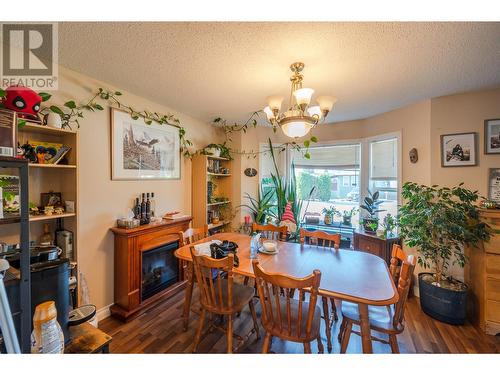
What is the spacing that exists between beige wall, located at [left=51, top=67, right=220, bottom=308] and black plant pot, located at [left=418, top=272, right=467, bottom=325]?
331 centimetres

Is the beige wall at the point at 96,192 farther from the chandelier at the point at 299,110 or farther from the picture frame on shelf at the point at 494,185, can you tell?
the picture frame on shelf at the point at 494,185

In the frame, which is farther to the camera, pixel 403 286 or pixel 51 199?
pixel 51 199

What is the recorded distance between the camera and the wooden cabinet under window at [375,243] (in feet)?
8.30

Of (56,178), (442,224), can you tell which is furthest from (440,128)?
(56,178)

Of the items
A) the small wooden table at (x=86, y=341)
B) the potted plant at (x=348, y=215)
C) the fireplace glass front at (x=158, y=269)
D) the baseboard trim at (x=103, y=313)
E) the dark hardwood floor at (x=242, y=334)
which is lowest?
the dark hardwood floor at (x=242, y=334)

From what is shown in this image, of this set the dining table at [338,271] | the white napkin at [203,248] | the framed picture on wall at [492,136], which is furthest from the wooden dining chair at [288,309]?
the framed picture on wall at [492,136]

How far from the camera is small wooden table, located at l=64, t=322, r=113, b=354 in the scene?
0.99 m

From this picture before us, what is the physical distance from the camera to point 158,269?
242 centimetres

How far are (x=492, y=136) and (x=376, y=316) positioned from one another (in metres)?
2.30

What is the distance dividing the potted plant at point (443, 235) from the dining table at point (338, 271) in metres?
0.83

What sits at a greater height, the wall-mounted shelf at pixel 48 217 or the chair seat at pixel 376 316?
the wall-mounted shelf at pixel 48 217

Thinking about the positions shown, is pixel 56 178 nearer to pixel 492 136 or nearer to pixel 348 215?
pixel 348 215

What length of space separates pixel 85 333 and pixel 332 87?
2.70 metres
